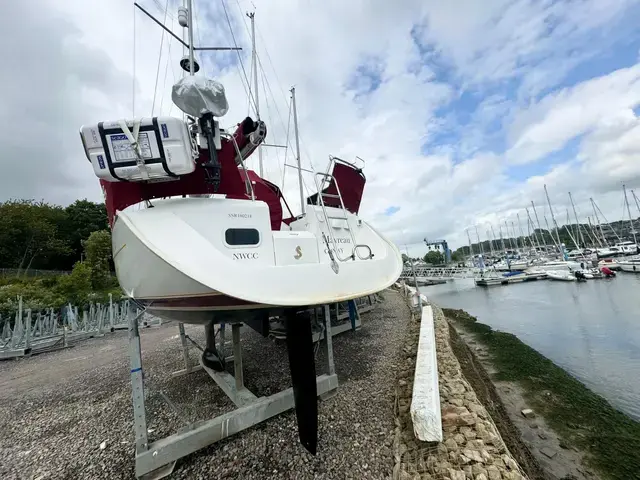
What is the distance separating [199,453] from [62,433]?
2.38 meters

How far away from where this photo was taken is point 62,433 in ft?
13.4

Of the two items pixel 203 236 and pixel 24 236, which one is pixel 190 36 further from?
pixel 24 236

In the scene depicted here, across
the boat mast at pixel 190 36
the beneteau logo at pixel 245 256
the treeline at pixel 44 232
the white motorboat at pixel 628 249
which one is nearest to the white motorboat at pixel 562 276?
the white motorboat at pixel 628 249

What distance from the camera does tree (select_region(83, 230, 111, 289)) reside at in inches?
836

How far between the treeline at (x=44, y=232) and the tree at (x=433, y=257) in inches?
3246

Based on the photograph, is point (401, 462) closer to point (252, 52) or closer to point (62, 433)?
point (62, 433)

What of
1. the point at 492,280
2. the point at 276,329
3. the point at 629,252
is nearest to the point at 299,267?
the point at 276,329

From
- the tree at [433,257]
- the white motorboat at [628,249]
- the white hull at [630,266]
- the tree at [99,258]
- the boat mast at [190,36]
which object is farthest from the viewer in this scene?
the tree at [433,257]

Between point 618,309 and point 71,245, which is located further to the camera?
point 71,245

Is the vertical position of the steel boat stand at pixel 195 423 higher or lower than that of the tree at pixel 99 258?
lower

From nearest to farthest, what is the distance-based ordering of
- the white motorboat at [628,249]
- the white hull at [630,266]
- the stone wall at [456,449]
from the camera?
1. the stone wall at [456,449]
2. the white hull at [630,266]
3. the white motorboat at [628,249]

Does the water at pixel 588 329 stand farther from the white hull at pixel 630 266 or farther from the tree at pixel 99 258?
the tree at pixel 99 258

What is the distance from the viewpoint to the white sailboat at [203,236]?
10.1 feet

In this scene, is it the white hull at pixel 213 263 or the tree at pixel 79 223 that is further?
the tree at pixel 79 223
